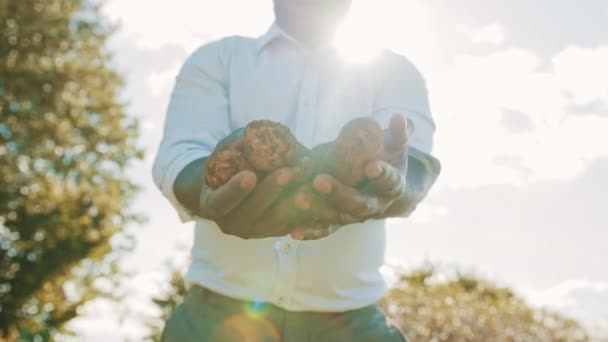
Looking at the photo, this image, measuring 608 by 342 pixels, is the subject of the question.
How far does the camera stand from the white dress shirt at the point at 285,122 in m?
2.23

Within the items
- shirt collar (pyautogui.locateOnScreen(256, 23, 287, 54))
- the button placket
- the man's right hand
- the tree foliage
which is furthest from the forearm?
the tree foliage

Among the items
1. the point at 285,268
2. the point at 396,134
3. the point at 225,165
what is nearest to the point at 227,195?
the point at 225,165

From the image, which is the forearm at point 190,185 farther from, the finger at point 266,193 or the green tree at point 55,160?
the green tree at point 55,160

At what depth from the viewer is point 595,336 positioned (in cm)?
1346

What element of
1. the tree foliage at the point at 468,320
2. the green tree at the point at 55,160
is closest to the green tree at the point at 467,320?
the tree foliage at the point at 468,320

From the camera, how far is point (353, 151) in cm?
152

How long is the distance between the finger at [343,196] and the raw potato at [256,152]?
0.29 ft

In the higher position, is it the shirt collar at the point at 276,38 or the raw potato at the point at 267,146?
the raw potato at the point at 267,146

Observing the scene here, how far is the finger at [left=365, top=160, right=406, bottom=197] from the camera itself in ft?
5.02

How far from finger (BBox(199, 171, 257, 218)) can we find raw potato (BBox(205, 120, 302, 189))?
0.03m

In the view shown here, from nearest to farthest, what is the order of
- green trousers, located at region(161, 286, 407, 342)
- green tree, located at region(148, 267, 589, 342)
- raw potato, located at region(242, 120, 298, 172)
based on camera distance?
raw potato, located at region(242, 120, 298, 172)
green trousers, located at region(161, 286, 407, 342)
green tree, located at region(148, 267, 589, 342)

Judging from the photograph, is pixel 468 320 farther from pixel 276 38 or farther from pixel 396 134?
pixel 396 134

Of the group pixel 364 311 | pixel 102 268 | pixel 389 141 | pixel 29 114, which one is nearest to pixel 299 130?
pixel 364 311

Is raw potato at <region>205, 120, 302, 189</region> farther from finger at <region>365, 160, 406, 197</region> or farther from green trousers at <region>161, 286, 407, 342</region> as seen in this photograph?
green trousers at <region>161, 286, 407, 342</region>
